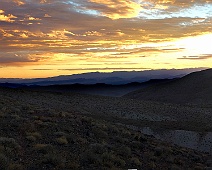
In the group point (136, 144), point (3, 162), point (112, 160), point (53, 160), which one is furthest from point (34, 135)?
point (136, 144)

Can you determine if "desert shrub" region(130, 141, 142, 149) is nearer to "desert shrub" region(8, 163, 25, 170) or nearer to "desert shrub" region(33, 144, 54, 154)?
"desert shrub" region(33, 144, 54, 154)

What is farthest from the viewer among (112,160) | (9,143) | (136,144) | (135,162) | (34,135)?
(136,144)

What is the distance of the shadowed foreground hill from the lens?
11061cm

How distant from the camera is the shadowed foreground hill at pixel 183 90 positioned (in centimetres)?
11061

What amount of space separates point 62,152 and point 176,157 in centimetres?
813

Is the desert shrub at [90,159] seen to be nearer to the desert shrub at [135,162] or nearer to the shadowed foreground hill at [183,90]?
the desert shrub at [135,162]

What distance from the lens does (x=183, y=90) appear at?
12662cm

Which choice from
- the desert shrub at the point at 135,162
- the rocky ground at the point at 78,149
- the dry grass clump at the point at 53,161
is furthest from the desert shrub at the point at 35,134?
the desert shrub at the point at 135,162

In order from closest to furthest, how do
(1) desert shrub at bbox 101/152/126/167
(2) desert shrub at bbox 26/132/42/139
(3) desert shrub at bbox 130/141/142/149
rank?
1. (1) desert shrub at bbox 101/152/126/167
2. (2) desert shrub at bbox 26/132/42/139
3. (3) desert shrub at bbox 130/141/142/149

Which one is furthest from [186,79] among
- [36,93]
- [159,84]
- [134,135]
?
[134,135]

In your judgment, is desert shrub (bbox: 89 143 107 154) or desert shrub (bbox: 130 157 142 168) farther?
desert shrub (bbox: 89 143 107 154)

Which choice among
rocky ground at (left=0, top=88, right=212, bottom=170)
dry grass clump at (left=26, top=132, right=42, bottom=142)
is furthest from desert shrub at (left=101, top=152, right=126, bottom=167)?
dry grass clump at (left=26, top=132, right=42, bottom=142)

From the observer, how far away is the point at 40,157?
16281mm

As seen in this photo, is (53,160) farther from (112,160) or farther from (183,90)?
(183,90)
